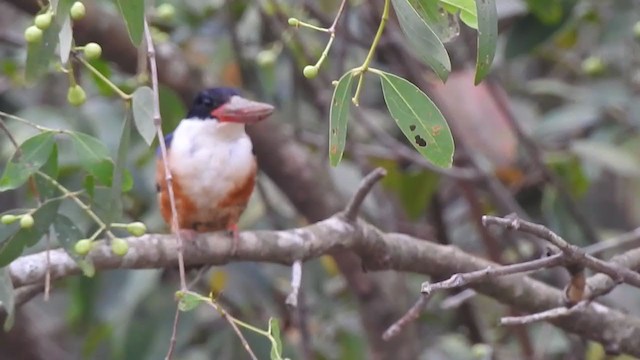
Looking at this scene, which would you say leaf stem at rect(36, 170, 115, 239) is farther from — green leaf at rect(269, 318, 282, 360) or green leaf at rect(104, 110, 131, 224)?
green leaf at rect(269, 318, 282, 360)

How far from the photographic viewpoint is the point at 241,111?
230 centimetres

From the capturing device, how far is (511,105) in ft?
11.3

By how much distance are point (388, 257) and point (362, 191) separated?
0.51 ft

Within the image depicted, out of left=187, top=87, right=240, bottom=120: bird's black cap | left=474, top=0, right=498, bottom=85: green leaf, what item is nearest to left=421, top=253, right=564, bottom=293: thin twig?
left=474, top=0, right=498, bottom=85: green leaf

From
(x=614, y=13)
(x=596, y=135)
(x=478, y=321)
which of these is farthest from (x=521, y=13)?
(x=478, y=321)

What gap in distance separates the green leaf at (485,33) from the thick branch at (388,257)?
65cm

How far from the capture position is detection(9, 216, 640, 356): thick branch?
6.33 ft

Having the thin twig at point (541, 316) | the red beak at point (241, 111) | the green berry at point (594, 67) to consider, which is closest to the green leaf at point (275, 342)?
the thin twig at point (541, 316)

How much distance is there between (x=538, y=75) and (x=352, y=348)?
4.59 feet

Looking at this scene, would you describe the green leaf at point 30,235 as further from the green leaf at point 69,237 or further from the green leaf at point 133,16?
the green leaf at point 133,16

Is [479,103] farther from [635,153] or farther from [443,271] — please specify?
[443,271]

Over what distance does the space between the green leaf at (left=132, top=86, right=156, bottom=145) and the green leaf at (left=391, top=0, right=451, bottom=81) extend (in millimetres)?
458

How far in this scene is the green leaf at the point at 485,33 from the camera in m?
1.35

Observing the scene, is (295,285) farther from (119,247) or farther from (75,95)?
(75,95)
